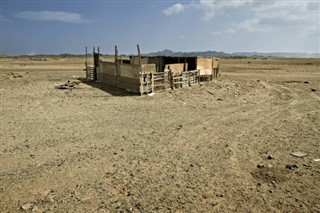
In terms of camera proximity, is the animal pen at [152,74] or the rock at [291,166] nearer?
the rock at [291,166]

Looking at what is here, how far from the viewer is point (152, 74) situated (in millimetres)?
18062

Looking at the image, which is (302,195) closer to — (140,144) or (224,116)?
(140,144)

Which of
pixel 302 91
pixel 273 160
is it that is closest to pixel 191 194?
pixel 273 160

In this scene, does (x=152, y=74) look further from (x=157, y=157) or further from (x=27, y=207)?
(x=27, y=207)

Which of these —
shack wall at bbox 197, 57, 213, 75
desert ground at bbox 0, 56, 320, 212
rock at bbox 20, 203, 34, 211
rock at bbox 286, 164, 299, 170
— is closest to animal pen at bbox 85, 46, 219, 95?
shack wall at bbox 197, 57, 213, 75

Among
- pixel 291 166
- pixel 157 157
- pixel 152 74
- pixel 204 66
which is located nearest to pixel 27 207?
pixel 157 157

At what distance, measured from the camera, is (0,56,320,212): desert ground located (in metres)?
5.71

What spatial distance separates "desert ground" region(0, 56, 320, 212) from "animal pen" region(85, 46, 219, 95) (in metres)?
3.14

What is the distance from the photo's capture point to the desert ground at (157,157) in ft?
18.7

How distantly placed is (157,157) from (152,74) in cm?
1074

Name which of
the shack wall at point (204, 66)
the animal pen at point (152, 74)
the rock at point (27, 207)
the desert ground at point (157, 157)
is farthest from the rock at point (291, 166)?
the shack wall at point (204, 66)

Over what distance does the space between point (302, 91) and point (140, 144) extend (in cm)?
1565

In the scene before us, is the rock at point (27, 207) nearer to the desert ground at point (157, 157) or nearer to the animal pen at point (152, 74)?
the desert ground at point (157, 157)

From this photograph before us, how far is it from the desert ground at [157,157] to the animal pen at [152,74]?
3.14 metres
